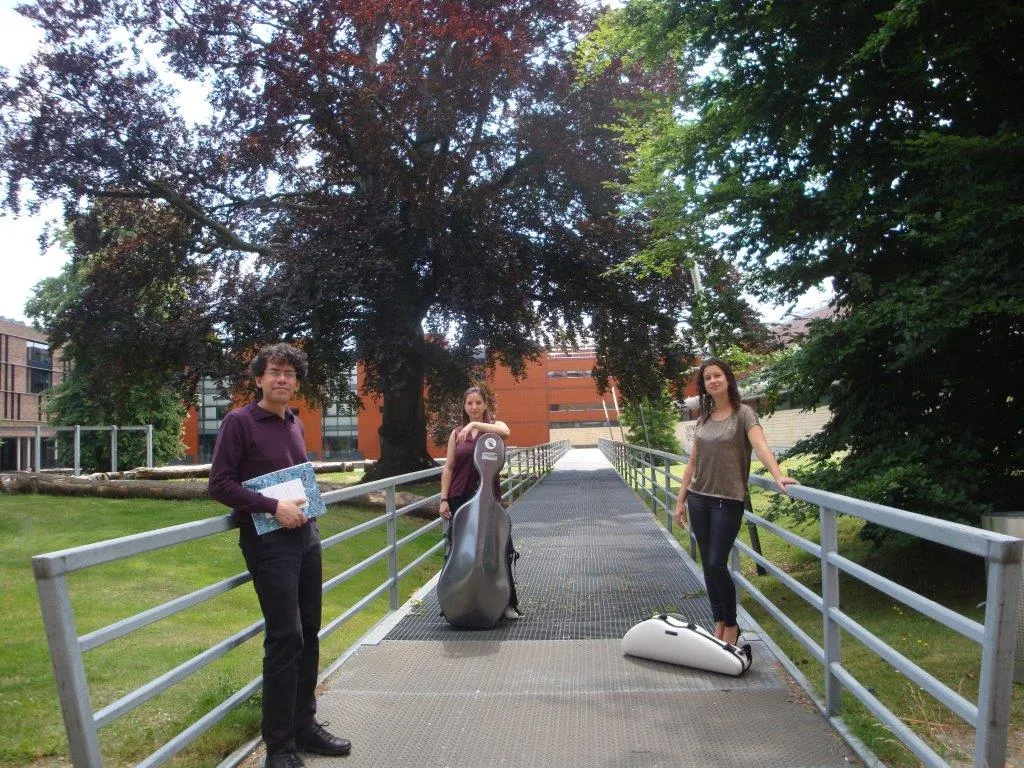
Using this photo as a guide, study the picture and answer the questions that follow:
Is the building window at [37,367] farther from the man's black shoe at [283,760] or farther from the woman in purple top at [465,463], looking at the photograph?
the man's black shoe at [283,760]

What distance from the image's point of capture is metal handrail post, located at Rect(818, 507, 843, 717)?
157 inches

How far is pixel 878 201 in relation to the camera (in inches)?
295

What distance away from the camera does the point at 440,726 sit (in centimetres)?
403

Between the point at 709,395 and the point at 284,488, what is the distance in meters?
2.52

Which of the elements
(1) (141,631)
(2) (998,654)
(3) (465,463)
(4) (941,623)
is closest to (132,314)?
(1) (141,631)

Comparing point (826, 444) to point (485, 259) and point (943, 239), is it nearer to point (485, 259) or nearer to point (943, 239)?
point (943, 239)

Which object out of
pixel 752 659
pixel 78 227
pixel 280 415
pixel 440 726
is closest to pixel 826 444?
pixel 752 659

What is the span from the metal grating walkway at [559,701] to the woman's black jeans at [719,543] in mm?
370

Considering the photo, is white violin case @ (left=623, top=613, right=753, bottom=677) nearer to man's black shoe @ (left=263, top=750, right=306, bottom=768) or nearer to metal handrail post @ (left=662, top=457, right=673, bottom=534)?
man's black shoe @ (left=263, top=750, right=306, bottom=768)

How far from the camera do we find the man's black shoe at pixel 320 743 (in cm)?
370

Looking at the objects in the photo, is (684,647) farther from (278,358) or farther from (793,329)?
(793,329)

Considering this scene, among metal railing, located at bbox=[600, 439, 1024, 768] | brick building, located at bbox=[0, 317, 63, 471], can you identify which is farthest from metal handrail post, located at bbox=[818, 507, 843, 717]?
brick building, located at bbox=[0, 317, 63, 471]

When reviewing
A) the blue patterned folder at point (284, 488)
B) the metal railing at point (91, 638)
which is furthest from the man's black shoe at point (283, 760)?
the blue patterned folder at point (284, 488)

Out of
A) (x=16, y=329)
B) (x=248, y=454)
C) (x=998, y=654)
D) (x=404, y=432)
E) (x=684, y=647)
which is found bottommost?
(x=684, y=647)
